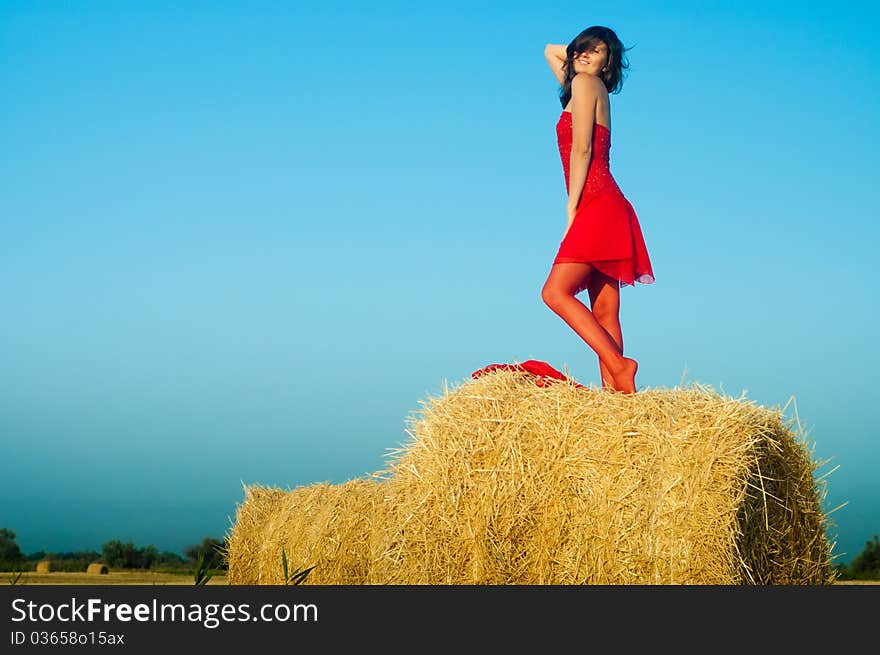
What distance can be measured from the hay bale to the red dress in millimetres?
889

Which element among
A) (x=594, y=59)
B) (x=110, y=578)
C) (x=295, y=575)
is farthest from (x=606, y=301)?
(x=110, y=578)

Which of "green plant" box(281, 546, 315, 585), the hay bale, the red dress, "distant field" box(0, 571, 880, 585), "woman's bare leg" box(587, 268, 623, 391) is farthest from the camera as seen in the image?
"distant field" box(0, 571, 880, 585)

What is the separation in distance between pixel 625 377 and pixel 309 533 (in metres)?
A: 3.10

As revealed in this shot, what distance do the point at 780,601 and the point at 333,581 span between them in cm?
395

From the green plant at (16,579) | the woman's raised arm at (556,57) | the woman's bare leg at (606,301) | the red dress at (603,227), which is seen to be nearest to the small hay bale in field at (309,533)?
the green plant at (16,579)

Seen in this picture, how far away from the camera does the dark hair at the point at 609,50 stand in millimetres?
5613

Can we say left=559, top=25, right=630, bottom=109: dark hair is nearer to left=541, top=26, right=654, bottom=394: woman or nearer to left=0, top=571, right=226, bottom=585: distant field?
left=541, top=26, right=654, bottom=394: woman

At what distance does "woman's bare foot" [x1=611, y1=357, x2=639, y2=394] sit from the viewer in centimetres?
511

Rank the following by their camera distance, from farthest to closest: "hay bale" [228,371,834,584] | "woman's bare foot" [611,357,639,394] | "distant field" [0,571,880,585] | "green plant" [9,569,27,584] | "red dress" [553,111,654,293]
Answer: "distant field" [0,571,880,585]
"green plant" [9,569,27,584]
"red dress" [553,111,654,293]
"woman's bare foot" [611,357,639,394]
"hay bale" [228,371,834,584]

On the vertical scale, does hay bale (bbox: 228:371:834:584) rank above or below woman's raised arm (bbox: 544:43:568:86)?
below

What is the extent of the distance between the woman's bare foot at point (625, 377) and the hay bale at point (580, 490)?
0.75ft

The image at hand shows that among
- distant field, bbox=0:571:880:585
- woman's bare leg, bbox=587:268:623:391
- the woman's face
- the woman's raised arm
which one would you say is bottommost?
distant field, bbox=0:571:880:585

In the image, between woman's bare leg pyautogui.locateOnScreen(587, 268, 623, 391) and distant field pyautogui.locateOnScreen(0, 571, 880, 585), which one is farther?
distant field pyautogui.locateOnScreen(0, 571, 880, 585)

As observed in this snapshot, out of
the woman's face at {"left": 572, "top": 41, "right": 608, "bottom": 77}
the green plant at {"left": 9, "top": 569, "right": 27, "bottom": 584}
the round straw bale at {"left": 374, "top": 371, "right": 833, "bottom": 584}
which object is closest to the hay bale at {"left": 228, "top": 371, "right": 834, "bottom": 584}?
the round straw bale at {"left": 374, "top": 371, "right": 833, "bottom": 584}
